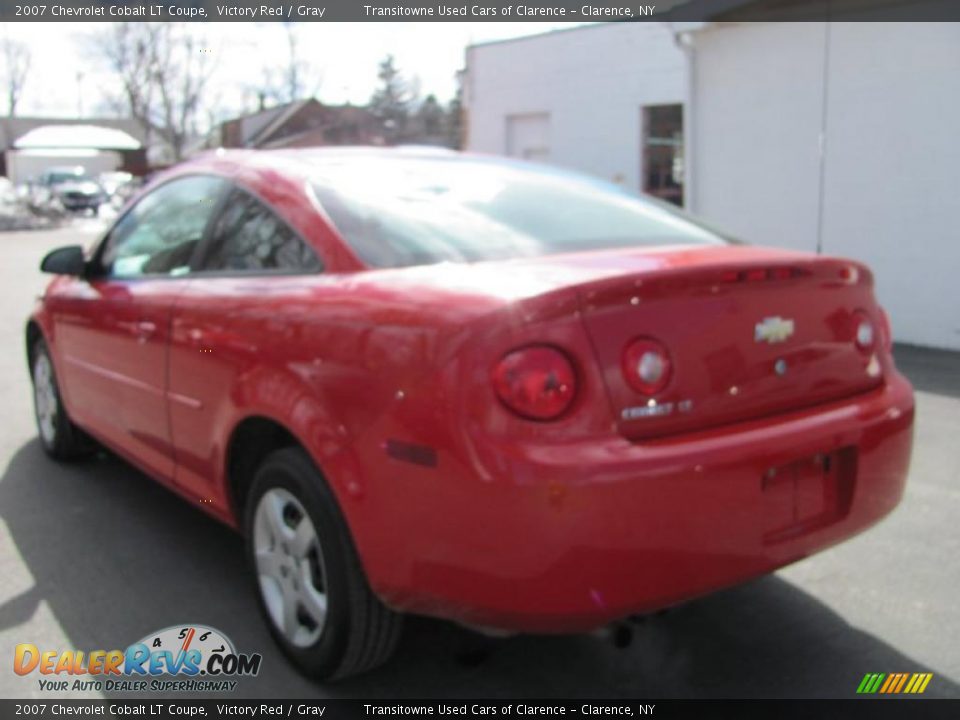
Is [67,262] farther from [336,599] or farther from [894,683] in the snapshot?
[894,683]

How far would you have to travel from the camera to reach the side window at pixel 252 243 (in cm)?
309

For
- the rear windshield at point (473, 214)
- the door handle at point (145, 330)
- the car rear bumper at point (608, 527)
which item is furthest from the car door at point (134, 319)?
the car rear bumper at point (608, 527)

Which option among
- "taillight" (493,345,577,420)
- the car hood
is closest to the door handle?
"taillight" (493,345,577,420)

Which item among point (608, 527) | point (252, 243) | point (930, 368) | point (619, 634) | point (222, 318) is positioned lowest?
point (930, 368)

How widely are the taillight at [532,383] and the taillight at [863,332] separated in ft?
3.53

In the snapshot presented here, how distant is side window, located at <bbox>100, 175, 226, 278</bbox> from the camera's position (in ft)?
12.3

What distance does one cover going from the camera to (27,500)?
466 centimetres

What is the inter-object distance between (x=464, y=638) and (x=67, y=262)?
2701mm

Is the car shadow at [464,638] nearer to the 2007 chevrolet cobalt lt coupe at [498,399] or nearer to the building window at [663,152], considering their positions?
the 2007 chevrolet cobalt lt coupe at [498,399]

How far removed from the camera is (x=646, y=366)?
7.82 feet

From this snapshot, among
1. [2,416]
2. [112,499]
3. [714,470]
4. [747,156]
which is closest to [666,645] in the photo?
[714,470]

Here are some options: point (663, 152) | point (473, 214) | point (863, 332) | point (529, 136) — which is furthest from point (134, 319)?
point (529, 136)

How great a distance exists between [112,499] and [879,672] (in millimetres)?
3464

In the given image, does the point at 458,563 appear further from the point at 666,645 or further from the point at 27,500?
the point at 27,500
